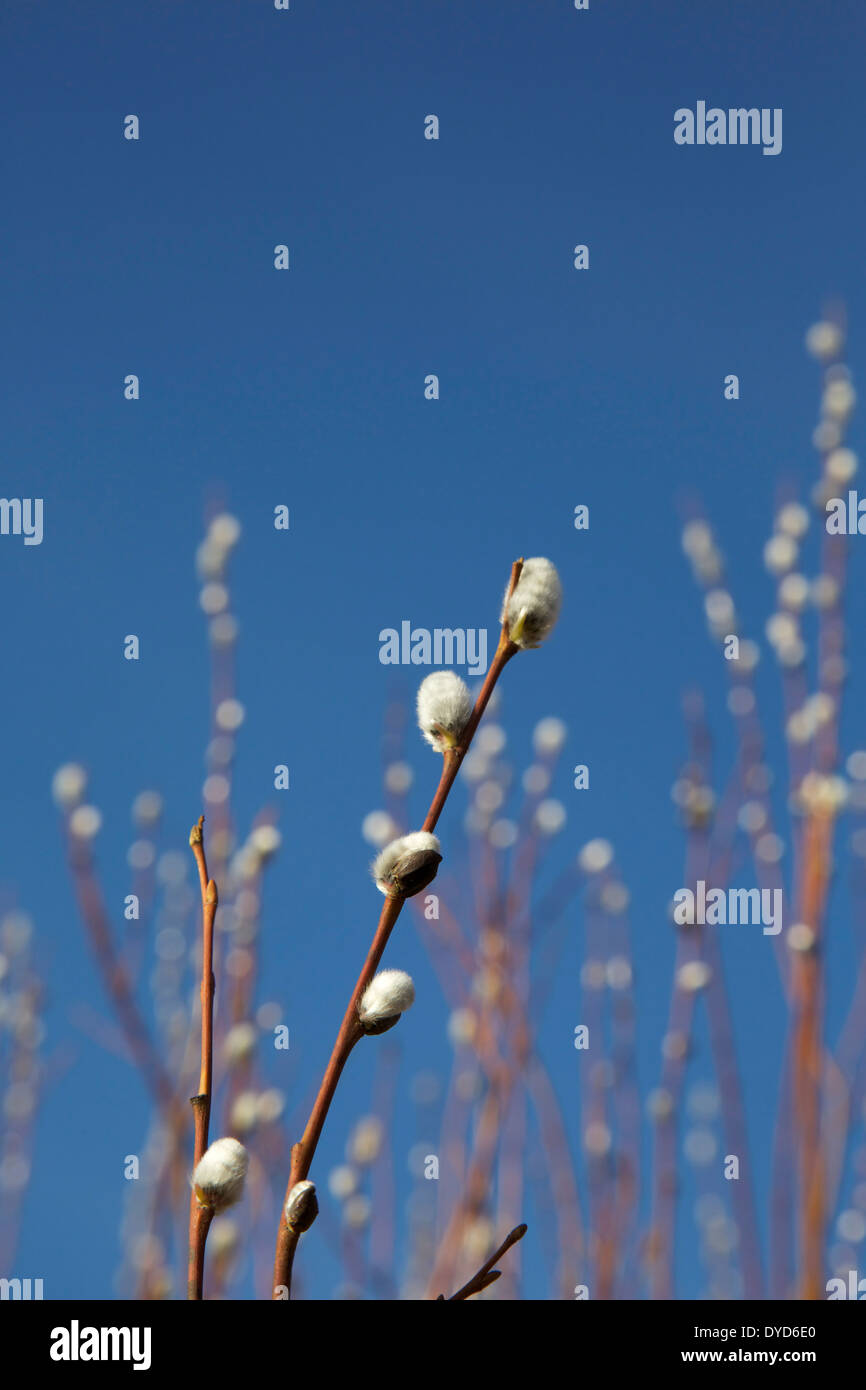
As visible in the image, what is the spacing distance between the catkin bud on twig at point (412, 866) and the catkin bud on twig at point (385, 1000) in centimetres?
4

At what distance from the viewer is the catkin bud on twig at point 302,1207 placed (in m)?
0.56

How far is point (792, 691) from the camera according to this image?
1.77 metres

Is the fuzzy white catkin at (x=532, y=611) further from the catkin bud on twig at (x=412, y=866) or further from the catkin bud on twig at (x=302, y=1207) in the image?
the catkin bud on twig at (x=302, y=1207)

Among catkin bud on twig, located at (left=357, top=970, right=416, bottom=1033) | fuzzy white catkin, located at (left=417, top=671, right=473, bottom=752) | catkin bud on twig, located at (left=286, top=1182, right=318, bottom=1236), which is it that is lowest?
catkin bud on twig, located at (left=286, top=1182, right=318, bottom=1236)

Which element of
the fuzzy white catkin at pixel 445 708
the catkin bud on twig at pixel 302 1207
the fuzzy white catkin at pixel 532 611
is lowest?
the catkin bud on twig at pixel 302 1207

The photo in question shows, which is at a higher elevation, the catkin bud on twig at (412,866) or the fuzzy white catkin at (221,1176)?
the catkin bud on twig at (412,866)

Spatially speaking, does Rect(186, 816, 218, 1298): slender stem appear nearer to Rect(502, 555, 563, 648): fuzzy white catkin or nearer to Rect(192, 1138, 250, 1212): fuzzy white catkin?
Rect(192, 1138, 250, 1212): fuzzy white catkin

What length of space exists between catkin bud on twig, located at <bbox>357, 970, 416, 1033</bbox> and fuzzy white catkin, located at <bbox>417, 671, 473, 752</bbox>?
0.48 feet

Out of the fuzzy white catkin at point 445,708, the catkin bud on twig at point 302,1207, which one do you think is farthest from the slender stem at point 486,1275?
the fuzzy white catkin at point 445,708

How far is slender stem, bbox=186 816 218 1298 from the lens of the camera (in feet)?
1.93

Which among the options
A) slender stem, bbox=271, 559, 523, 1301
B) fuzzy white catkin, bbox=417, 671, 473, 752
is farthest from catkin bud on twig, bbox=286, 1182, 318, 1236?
fuzzy white catkin, bbox=417, 671, 473, 752
